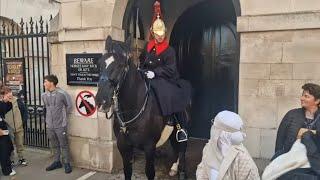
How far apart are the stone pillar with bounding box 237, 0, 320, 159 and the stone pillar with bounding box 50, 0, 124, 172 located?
228 cm

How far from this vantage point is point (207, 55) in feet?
24.9

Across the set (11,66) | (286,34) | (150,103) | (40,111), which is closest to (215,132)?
(150,103)

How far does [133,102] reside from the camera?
4.35 m

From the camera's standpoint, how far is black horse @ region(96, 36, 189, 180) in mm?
3900

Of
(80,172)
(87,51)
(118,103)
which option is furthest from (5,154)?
(118,103)

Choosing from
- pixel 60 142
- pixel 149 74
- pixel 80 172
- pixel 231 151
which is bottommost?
pixel 80 172

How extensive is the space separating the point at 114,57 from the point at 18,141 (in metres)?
3.50

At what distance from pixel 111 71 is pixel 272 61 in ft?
7.18

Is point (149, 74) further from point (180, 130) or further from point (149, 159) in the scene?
point (149, 159)

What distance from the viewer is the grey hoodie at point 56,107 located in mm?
5680

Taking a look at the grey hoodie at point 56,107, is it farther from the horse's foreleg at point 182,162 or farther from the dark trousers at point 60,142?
the horse's foreleg at point 182,162

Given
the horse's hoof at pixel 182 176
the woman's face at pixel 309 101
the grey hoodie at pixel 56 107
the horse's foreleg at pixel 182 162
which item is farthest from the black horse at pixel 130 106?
the woman's face at pixel 309 101

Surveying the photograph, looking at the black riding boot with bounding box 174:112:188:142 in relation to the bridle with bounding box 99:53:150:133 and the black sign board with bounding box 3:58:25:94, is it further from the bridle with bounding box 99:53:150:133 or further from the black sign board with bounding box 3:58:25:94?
the black sign board with bounding box 3:58:25:94

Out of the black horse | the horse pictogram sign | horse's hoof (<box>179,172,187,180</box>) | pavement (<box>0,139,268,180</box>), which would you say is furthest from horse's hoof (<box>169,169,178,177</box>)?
the horse pictogram sign
